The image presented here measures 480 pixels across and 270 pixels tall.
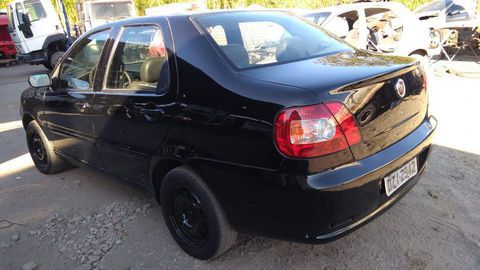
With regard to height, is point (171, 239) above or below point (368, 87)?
below

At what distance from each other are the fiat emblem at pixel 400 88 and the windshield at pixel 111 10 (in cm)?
1310

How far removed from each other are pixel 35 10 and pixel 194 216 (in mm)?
13953

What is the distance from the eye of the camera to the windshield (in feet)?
44.9

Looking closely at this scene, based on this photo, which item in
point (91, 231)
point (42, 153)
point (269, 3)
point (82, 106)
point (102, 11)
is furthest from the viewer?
point (269, 3)

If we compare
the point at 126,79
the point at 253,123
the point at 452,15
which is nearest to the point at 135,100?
the point at 126,79

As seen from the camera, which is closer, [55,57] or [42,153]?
[42,153]

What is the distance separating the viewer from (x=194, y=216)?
105 inches

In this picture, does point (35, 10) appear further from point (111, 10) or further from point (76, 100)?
point (76, 100)

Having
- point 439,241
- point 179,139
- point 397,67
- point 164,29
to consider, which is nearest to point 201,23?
point 164,29

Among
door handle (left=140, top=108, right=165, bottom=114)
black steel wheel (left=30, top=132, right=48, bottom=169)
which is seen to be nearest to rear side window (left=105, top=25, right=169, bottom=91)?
door handle (left=140, top=108, right=165, bottom=114)

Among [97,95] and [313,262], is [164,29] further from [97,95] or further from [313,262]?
[313,262]

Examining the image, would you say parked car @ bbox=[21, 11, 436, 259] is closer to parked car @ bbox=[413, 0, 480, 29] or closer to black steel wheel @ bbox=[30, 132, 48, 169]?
black steel wheel @ bbox=[30, 132, 48, 169]

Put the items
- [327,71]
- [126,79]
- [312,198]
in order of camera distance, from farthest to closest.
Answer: [126,79] < [327,71] < [312,198]

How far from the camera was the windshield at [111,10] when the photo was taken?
13.7 metres
